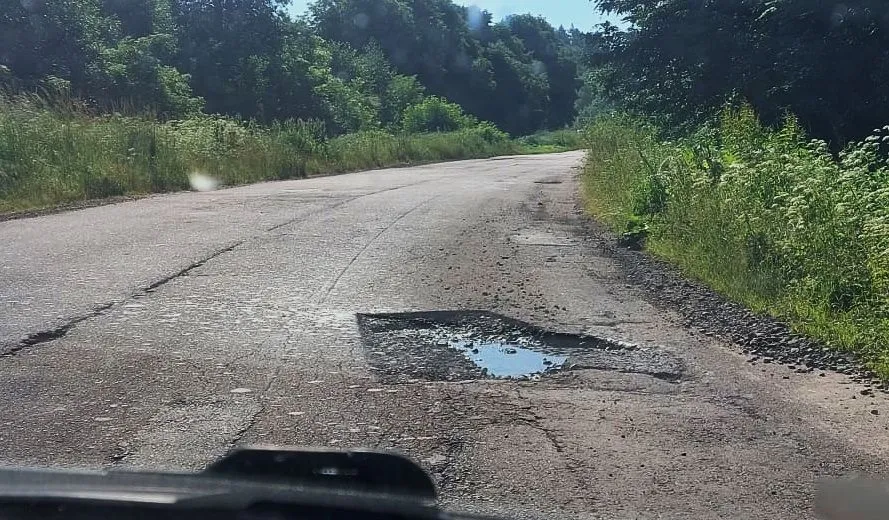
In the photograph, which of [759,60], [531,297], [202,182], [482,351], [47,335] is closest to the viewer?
[47,335]

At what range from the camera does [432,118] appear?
182 feet

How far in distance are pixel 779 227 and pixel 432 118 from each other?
4759 cm

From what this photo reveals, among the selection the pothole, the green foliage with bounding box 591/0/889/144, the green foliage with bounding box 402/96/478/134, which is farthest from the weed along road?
the green foliage with bounding box 402/96/478/134

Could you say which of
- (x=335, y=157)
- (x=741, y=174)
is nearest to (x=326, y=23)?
(x=335, y=157)

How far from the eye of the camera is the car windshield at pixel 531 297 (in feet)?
14.2

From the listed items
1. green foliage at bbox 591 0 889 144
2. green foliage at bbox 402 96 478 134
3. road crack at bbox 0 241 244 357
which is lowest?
green foliage at bbox 402 96 478 134

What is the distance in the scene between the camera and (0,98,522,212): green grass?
15.3m

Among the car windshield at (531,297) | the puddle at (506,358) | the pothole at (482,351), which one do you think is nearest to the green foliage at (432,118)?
the car windshield at (531,297)

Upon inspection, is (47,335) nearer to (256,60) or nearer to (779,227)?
(779,227)

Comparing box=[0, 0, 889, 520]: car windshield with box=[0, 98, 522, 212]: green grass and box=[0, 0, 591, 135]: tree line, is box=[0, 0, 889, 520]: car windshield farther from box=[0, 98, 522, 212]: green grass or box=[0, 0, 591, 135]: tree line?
box=[0, 0, 591, 135]: tree line

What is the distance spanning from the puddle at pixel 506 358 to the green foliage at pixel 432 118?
154ft

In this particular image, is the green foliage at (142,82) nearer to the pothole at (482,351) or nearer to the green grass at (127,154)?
the green grass at (127,154)

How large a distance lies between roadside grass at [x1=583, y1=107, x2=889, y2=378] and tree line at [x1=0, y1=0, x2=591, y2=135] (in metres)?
8.67

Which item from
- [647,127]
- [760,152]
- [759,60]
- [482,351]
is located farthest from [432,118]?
[482,351]
